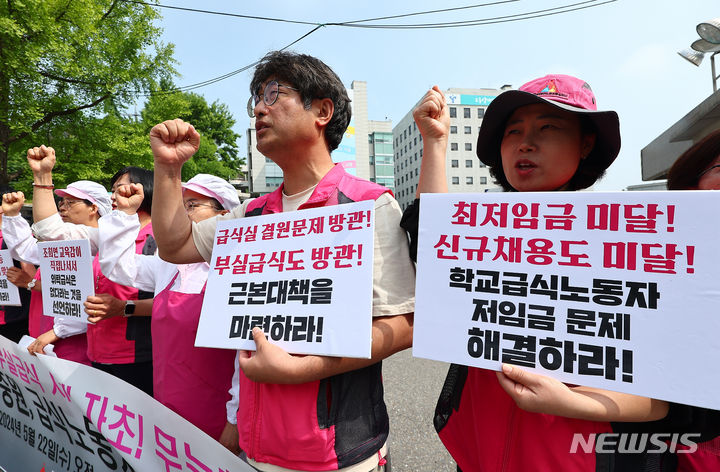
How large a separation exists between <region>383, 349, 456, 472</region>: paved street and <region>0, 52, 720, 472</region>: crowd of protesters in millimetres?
1600

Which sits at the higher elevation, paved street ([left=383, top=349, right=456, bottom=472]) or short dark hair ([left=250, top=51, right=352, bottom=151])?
short dark hair ([left=250, top=51, right=352, bottom=151])

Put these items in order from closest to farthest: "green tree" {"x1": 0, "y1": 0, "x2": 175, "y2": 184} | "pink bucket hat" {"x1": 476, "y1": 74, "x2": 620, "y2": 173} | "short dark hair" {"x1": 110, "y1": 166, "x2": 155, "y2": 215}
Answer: "pink bucket hat" {"x1": 476, "y1": 74, "x2": 620, "y2": 173}, "short dark hair" {"x1": 110, "y1": 166, "x2": 155, "y2": 215}, "green tree" {"x1": 0, "y1": 0, "x2": 175, "y2": 184}

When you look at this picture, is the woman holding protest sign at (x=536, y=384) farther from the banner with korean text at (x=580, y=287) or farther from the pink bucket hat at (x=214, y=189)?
the pink bucket hat at (x=214, y=189)

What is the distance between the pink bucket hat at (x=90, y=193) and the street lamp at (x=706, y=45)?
28.0 feet

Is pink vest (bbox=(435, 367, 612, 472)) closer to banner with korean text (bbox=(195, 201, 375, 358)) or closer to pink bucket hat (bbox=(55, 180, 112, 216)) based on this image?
banner with korean text (bbox=(195, 201, 375, 358))

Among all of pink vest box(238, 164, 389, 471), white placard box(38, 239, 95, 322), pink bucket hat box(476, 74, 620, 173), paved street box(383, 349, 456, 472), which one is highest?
pink bucket hat box(476, 74, 620, 173)

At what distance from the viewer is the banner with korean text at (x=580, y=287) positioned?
0.82 metres

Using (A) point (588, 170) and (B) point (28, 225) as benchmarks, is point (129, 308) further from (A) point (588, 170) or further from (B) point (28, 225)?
(A) point (588, 170)

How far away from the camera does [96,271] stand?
7.95 ft

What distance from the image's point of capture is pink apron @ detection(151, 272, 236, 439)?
1.74 m

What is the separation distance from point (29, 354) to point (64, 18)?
10.8 metres

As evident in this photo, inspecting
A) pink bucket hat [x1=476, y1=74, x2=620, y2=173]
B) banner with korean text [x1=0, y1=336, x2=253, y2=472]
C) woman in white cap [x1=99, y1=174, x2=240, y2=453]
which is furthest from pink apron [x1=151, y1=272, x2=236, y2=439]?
pink bucket hat [x1=476, y1=74, x2=620, y2=173]

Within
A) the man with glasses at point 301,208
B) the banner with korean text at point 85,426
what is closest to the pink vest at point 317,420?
the man with glasses at point 301,208

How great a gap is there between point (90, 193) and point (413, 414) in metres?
3.18
